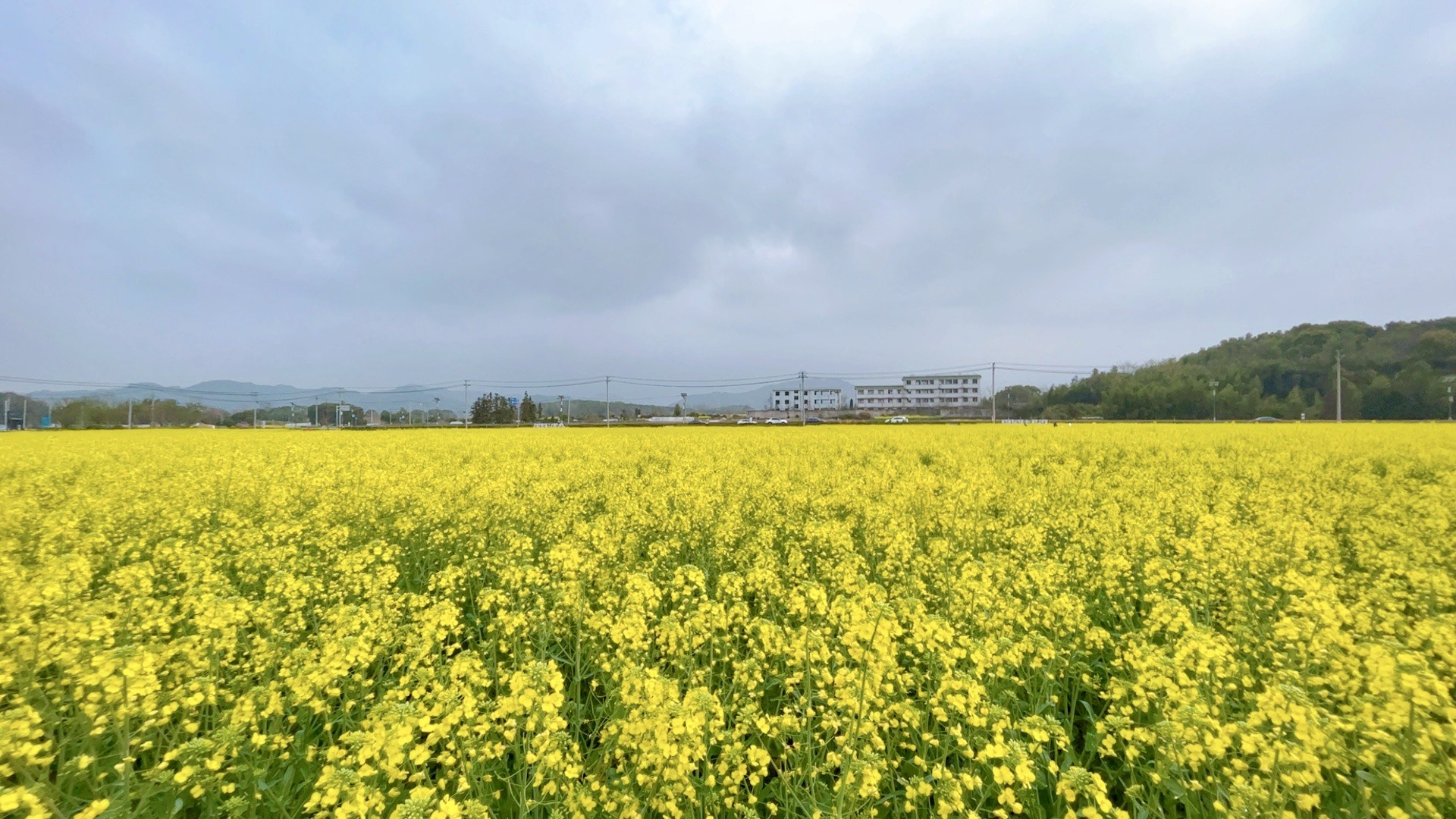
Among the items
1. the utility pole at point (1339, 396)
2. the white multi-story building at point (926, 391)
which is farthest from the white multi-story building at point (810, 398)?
the utility pole at point (1339, 396)

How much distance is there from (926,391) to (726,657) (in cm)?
11762

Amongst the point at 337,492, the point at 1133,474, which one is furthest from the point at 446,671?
the point at 1133,474

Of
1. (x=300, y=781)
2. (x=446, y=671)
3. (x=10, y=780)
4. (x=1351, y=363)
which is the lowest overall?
(x=300, y=781)

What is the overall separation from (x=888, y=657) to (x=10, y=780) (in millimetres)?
4239

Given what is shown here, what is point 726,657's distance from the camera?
3.20 meters

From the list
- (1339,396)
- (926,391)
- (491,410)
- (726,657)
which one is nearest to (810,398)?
(926,391)

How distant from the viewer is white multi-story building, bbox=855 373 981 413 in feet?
360

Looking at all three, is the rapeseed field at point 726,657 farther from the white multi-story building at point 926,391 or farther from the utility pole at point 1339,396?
the white multi-story building at point 926,391

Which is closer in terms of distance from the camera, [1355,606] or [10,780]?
[10,780]

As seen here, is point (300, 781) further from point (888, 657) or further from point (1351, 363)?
point (1351, 363)

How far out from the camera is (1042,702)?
11.1 ft

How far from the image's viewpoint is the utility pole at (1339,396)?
38531 mm

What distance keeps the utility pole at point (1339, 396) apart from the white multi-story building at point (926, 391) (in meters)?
64.2

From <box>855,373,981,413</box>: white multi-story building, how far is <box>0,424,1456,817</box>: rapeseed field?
104802 millimetres
